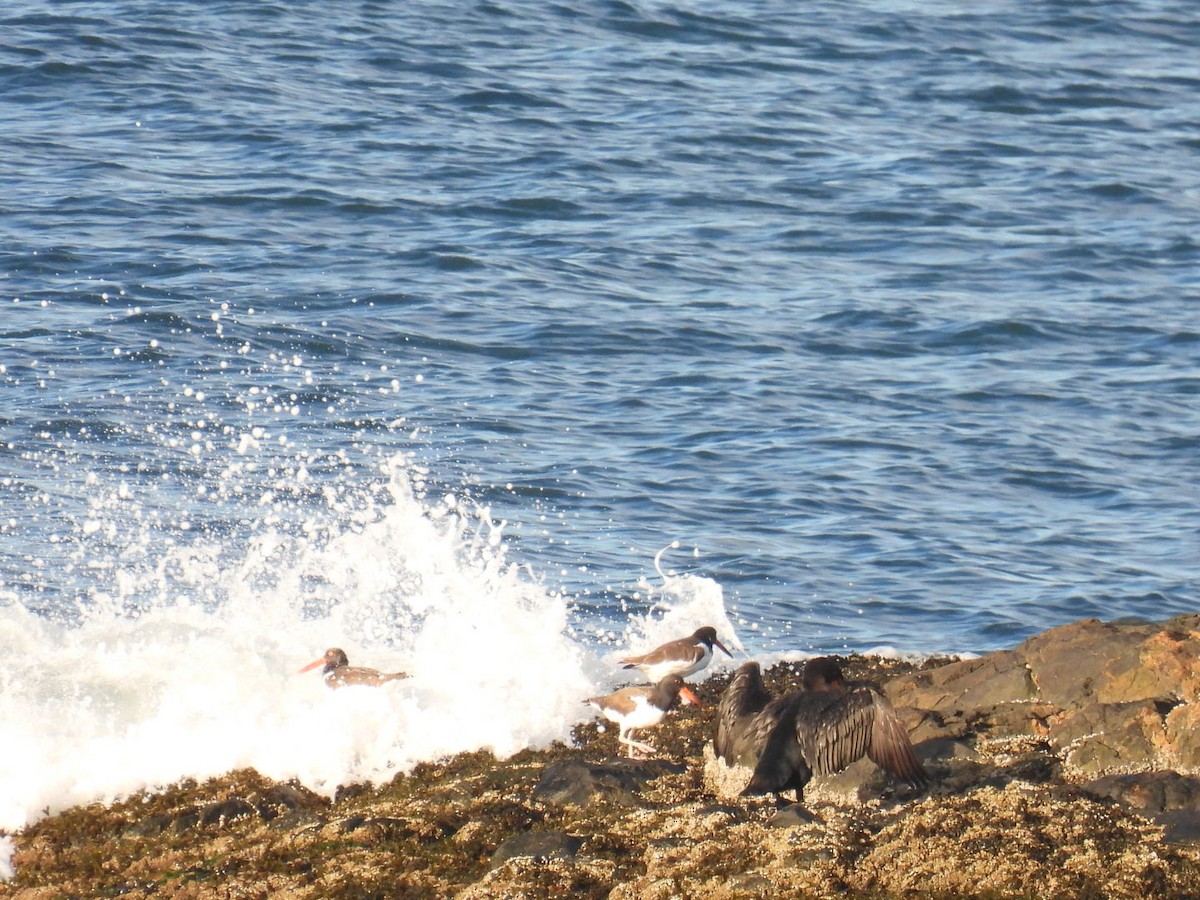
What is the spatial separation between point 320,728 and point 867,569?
5957 mm

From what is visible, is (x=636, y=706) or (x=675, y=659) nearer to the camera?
(x=636, y=706)

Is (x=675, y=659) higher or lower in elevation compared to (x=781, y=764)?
lower

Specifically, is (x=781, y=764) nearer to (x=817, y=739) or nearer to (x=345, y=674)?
(x=817, y=739)

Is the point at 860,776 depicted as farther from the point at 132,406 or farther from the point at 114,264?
the point at 114,264

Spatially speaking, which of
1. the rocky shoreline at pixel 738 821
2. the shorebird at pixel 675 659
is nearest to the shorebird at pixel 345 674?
the rocky shoreline at pixel 738 821

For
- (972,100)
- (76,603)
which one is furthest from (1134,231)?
(76,603)

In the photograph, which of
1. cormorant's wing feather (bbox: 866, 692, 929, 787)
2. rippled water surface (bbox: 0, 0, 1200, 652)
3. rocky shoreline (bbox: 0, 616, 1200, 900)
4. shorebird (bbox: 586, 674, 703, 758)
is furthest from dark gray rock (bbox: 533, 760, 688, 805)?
rippled water surface (bbox: 0, 0, 1200, 652)

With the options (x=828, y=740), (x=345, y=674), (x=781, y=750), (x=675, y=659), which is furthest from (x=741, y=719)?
(x=345, y=674)

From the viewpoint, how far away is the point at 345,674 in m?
9.02

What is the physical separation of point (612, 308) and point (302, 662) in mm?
8702

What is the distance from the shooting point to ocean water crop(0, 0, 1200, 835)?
33.5 feet

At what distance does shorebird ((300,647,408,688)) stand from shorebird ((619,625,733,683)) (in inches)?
57.0

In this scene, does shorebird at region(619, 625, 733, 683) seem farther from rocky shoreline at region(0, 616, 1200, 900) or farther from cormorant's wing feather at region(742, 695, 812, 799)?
cormorant's wing feather at region(742, 695, 812, 799)

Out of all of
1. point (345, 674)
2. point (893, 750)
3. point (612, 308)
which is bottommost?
point (612, 308)
